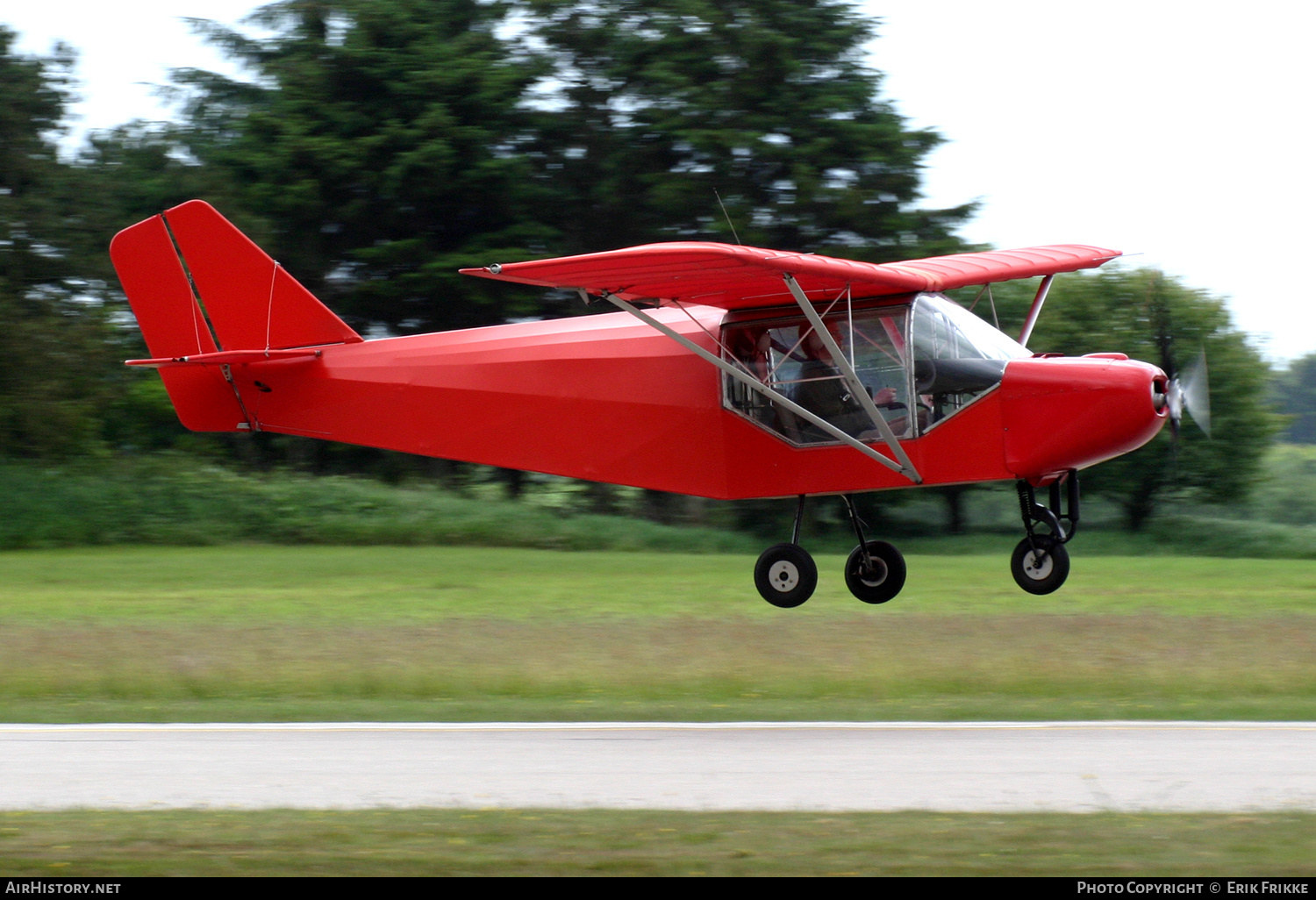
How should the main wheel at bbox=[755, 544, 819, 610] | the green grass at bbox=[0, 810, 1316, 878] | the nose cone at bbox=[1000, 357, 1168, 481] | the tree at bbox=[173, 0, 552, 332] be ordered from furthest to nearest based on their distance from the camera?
the tree at bbox=[173, 0, 552, 332] < the main wheel at bbox=[755, 544, 819, 610] < the nose cone at bbox=[1000, 357, 1168, 481] < the green grass at bbox=[0, 810, 1316, 878]

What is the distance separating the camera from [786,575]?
501 inches

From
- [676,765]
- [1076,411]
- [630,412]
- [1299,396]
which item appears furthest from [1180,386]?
[1299,396]

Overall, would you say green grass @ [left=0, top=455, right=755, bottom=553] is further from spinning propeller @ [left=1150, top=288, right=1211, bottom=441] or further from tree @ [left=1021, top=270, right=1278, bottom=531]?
spinning propeller @ [left=1150, top=288, right=1211, bottom=441]

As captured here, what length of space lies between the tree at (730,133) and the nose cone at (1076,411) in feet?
59.0

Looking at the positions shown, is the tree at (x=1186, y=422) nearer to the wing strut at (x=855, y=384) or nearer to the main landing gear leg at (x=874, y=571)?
the main landing gear leg at (x=874, y=571)

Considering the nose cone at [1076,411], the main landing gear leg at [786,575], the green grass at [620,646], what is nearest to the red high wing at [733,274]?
the nose cone at [1076,411]

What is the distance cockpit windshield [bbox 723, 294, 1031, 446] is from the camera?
11727 millimetres

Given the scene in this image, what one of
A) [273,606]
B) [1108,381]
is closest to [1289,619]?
[1108,381]

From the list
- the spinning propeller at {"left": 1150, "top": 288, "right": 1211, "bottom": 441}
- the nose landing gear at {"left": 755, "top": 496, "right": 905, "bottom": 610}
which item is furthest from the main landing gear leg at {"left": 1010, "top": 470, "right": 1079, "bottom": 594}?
the nose landing gear at {"left": 755, "top": 496, "right": 905, "bottom": 610}

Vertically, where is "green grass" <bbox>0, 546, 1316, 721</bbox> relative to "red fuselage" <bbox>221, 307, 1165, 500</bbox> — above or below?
below

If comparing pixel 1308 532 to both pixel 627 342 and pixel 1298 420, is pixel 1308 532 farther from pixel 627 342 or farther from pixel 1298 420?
pixel 627 342

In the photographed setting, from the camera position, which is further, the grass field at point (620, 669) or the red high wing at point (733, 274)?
the red high wing at point (733, 274)

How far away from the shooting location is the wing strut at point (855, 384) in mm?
11281
